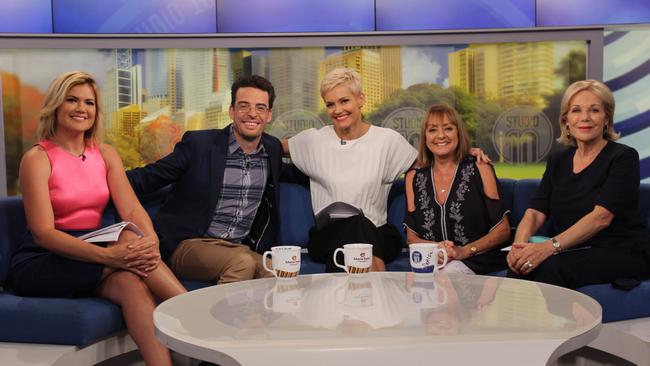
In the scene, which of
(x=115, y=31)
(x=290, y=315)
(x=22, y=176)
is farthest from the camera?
(x=115, y=31)

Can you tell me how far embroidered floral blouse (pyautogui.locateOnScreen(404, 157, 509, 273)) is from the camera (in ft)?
9.95

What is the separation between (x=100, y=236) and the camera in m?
2.46

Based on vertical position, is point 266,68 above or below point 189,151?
above

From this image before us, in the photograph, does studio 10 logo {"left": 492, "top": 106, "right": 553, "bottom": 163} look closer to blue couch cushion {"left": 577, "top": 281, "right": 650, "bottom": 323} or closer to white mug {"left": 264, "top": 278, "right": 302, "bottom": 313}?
blue couch cushion {"left": 577, "top": 281, "right": 650, "bottom": 323}

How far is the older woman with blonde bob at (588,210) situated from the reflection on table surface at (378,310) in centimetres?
68

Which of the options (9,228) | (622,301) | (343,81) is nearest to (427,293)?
(622,301)

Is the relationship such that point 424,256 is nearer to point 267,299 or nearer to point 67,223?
point 267,299

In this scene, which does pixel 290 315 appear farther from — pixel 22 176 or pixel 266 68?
pixel 266 68

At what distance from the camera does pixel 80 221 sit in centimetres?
270

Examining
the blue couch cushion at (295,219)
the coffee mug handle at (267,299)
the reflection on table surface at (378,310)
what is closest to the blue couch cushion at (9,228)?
the blue couch cushion at (295,219)

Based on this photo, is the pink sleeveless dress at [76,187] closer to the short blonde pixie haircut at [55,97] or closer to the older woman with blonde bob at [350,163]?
the short blonde pixie haircut at [55,97]

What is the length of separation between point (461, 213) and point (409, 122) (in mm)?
1191

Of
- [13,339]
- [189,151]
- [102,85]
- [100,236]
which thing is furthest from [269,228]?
[102,85]

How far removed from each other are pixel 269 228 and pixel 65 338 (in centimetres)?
108
